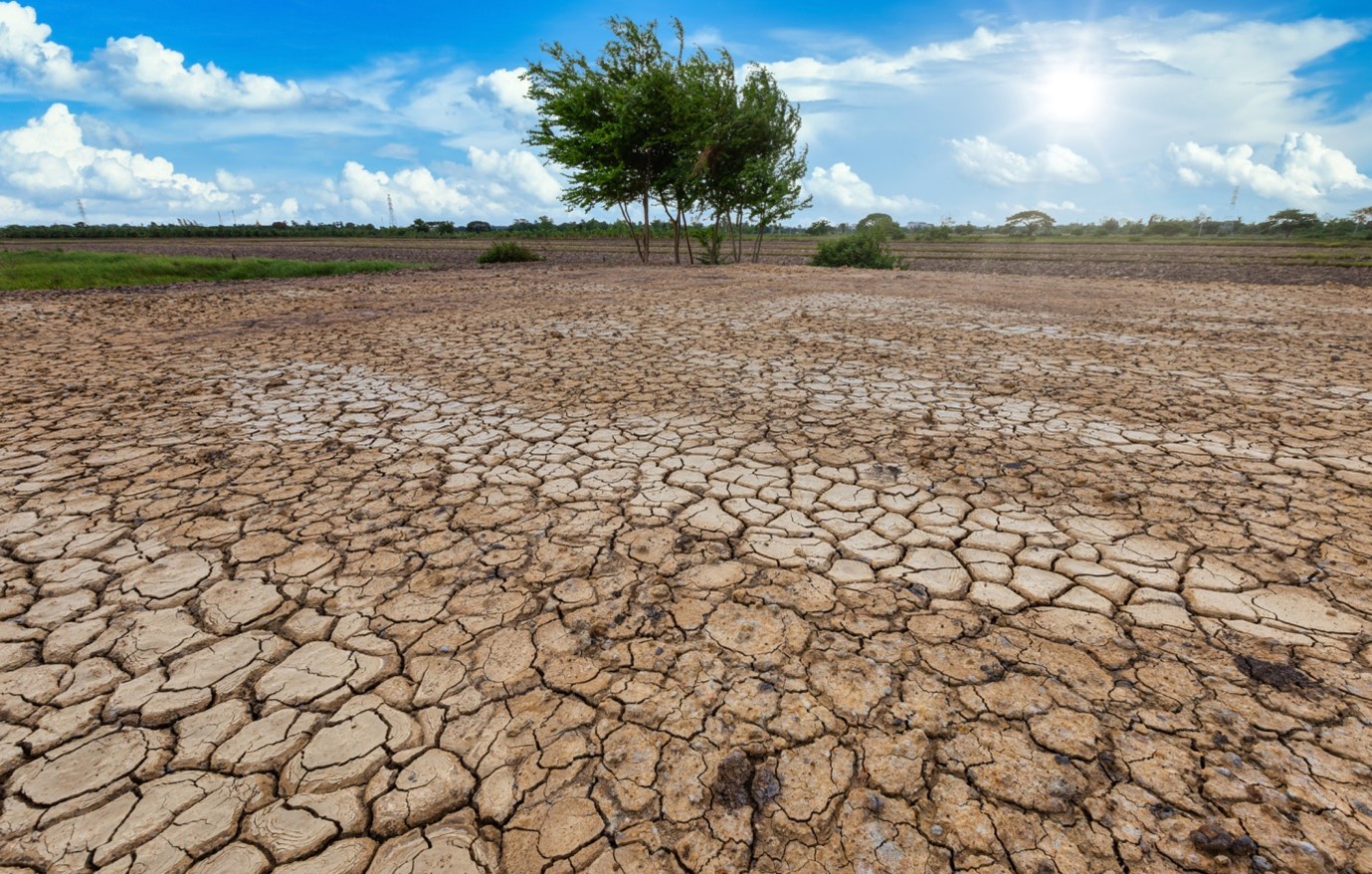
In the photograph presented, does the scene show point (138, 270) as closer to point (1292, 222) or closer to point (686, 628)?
point (686, 628)

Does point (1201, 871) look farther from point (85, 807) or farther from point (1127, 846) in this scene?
point (85, 807)

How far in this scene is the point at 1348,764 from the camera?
5.06 ft

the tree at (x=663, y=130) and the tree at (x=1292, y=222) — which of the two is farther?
the tree at (x=1292, y=222)

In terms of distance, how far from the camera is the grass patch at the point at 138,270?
1188 centimetres

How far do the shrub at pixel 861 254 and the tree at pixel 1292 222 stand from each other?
165 feet

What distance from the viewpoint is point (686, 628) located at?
2.10 m

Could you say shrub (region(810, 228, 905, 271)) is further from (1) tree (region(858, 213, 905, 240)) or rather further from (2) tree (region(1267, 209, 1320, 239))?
(2) tree (region(1267, 209, 1320, 239))

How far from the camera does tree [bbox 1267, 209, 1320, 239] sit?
48.9 meters

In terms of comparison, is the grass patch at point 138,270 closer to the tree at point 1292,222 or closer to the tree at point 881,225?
the tree at point 881,225

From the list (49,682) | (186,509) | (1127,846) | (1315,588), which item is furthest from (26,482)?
(1315,588)

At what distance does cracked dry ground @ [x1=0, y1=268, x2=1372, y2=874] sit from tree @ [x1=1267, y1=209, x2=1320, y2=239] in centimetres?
6480

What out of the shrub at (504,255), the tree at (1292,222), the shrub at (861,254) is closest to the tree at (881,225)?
the shrub at (861,254)

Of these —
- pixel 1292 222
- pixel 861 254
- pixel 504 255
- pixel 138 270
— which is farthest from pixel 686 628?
pixel 1292 222

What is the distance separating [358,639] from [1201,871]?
7.70ft
